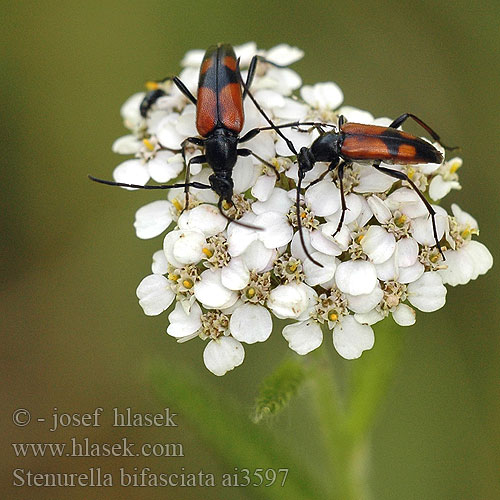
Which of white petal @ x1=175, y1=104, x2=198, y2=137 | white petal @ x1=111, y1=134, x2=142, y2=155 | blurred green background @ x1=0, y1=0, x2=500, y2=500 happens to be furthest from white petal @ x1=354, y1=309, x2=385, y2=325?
blurred green background @ x1=0, y1=0, x2=500, y2=500

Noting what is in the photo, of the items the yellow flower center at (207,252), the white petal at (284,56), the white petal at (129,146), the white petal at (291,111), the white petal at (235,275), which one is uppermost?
the white petal at (284,56)

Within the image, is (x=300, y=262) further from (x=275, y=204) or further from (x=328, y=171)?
(x=328, y=171)

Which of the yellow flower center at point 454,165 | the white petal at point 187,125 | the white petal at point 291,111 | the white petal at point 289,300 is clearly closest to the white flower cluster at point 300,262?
the white petal at point 289,300

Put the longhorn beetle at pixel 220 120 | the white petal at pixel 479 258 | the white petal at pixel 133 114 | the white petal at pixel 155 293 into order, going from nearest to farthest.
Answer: the white petal at pixel 155 293 < the longhorn beetle at pixel 220 120 < the white petal at pixel 479 258 < the white petal at pixel 133 114

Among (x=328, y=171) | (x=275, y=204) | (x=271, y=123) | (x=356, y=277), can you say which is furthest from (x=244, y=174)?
(x=356, y=277)

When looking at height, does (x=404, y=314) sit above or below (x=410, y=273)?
below

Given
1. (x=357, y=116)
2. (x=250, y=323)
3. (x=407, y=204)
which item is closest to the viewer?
(x=250, y=323)

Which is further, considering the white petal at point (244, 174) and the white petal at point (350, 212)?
the white petal at point (244, 174)

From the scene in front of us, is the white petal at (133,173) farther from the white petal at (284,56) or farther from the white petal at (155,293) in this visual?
the white petal at (284,56)
